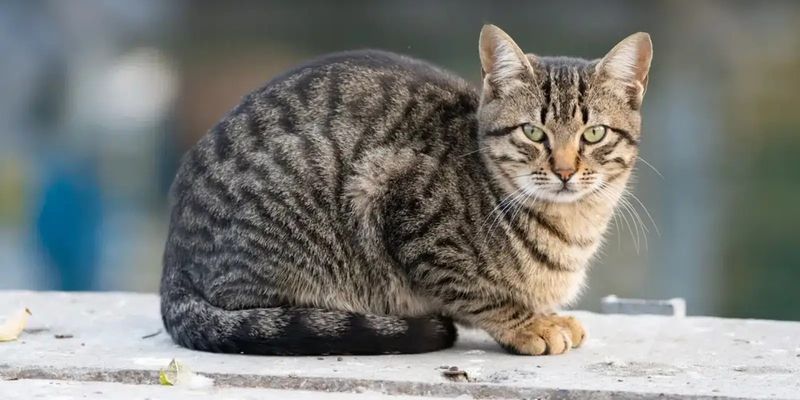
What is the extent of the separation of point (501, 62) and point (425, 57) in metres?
3.15

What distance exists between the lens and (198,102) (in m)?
6.53

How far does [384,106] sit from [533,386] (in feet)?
3.36

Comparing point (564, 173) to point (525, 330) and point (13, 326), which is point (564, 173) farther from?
point (13, 326)

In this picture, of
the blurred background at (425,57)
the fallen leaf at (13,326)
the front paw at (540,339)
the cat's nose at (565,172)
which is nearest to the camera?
the cat's nose at (565,172)

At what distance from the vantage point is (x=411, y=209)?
3.17 metres

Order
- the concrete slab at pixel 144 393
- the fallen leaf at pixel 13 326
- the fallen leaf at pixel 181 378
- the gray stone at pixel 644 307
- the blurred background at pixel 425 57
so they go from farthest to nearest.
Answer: the blurred background at pixel 425 57 < the gray stone at pixel 644 307 < the fallen leaf at pixel 13 326 < the fallen leaf at pixel 181 378 < the concrete slab at pixel 144 393

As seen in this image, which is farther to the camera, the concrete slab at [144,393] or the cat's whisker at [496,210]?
the cat's whisker at [496,210]

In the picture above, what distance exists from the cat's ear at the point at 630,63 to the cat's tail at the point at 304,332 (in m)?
0.84

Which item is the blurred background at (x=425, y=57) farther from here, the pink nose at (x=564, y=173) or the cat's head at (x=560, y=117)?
the pink nose at (x=564, y=173)

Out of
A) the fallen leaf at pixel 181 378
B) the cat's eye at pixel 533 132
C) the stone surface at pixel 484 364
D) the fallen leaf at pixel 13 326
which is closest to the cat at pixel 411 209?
the cat's eye at pixel 533 132

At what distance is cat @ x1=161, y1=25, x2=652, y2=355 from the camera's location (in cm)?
311

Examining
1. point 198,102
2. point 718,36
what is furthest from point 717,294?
point 198,102

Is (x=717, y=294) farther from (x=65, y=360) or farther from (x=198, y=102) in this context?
(x=65, y=360)

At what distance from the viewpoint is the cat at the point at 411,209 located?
3.11m
